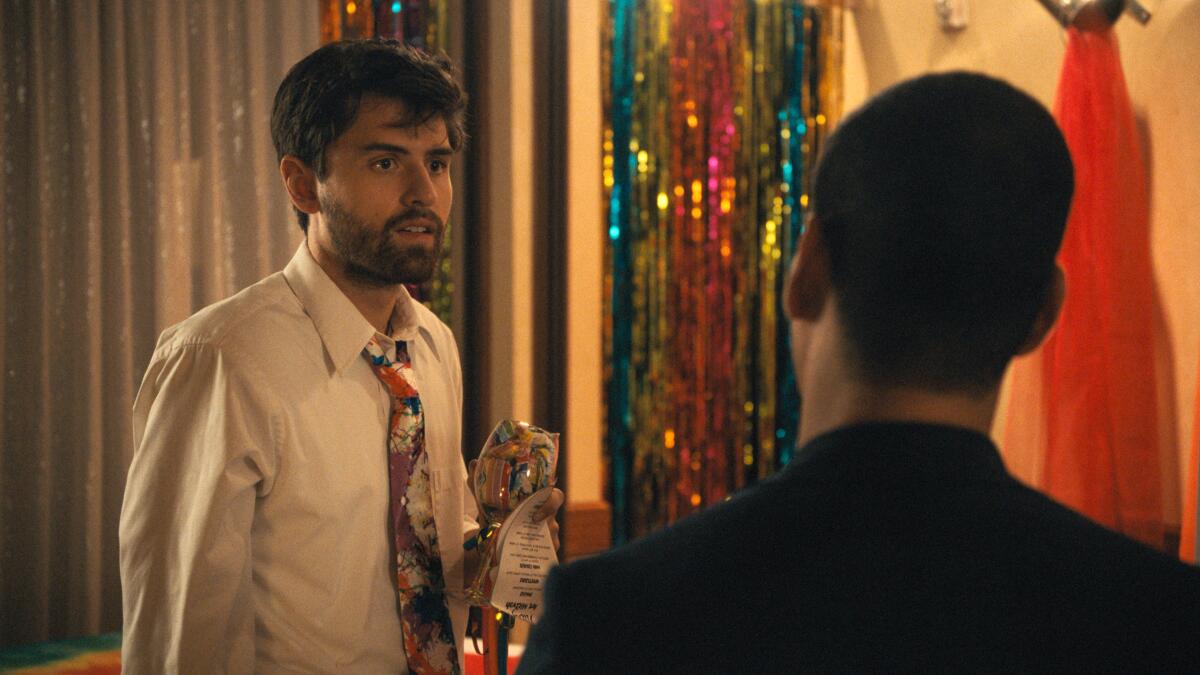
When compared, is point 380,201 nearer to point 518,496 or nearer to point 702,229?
point 518,496

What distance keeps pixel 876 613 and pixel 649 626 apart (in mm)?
118

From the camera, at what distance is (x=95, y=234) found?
2.60 metres

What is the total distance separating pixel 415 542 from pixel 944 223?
1.04 metres

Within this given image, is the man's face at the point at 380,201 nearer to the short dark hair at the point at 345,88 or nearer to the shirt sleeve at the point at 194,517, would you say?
the short dark hair at the point at 345,88

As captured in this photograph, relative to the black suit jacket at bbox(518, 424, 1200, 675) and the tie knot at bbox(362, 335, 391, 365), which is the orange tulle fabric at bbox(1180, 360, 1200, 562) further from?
the black suit jacket at bbox(518, 424, 1200, 675)

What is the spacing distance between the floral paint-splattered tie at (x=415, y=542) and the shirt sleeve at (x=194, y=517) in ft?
0.63

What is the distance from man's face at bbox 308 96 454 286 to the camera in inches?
59.2

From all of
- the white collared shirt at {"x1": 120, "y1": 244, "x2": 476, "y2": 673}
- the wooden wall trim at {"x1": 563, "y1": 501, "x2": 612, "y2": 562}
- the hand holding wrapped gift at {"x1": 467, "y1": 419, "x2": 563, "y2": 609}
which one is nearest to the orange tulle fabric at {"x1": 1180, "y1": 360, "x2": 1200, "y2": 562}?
the hand holding wrapped gift at {"x1": 467, "y1": 419, "x2": 563, "y2": 609}

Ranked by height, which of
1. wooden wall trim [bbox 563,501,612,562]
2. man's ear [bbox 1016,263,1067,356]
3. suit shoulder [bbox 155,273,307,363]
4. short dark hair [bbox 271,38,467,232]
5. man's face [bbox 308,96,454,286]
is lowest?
wooden wall trim [bbox 563,501,612,562]

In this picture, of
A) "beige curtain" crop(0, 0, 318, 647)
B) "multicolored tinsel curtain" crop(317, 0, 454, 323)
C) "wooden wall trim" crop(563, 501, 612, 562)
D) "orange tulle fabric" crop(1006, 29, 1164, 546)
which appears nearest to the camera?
"orange tulle fabric" crop(1006, 29, 1164, 546)

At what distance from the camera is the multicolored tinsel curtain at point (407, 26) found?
2758mm

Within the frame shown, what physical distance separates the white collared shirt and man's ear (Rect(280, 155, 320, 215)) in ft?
0.34

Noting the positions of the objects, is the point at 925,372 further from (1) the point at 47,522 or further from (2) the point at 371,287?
(1) the point at 47,522

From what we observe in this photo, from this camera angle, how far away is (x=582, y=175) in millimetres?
2908
